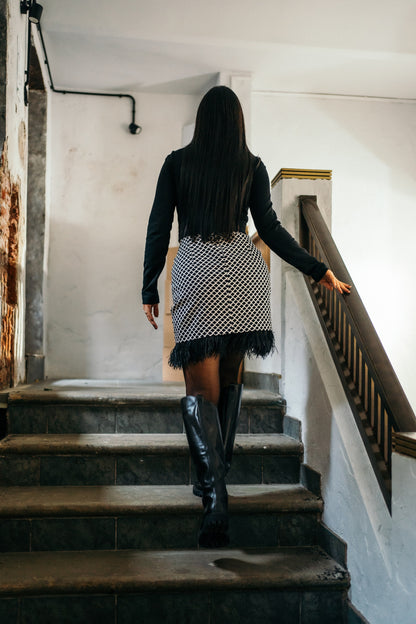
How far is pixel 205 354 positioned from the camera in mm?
1849

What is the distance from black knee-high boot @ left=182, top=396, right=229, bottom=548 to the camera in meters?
1.73

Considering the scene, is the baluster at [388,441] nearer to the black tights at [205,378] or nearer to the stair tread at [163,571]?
the stair tread at [163,571]

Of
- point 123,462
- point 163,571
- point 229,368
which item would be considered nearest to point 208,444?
point 229,368

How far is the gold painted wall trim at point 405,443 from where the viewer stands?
1.45 metres

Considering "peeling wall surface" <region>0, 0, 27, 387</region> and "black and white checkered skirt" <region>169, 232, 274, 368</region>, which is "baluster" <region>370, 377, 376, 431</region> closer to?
"black and white checkered skirt" <region>169, 232, 274, 368</region>

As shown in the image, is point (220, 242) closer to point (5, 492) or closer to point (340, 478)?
point (340, 478)

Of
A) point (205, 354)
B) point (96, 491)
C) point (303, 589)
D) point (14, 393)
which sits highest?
point (205, 354)

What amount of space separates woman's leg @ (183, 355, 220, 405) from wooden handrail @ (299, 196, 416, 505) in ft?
1.66

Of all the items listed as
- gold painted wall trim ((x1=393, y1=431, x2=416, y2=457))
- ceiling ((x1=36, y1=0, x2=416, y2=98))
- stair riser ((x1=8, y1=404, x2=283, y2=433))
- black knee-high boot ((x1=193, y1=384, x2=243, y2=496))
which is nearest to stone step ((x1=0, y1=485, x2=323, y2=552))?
black knee-high boot ((x1=193, y1=384, x2=243, y2=496))

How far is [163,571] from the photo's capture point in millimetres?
1854

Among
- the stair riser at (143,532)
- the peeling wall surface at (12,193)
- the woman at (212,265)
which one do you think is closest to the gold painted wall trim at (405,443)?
the woman at (212,265)

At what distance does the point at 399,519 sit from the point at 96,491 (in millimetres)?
1251

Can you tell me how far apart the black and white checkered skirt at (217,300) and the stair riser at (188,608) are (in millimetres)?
790

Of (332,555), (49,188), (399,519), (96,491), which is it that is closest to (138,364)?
(49,188)
